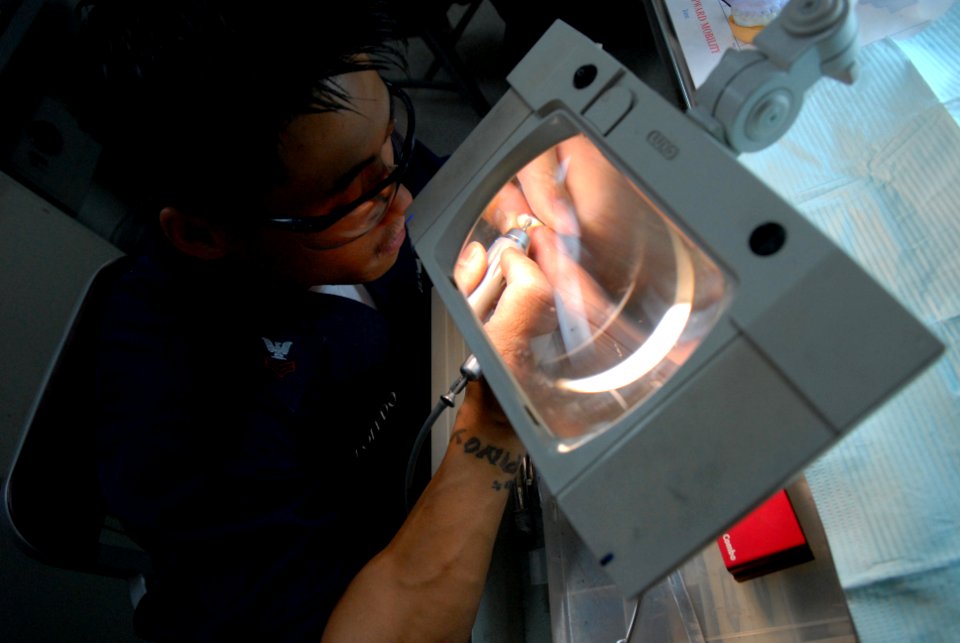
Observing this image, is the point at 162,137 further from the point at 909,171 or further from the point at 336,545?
the point at 909,171

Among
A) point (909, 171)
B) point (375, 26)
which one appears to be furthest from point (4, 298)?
point (909, 171)

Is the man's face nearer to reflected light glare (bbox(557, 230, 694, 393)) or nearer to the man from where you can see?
the man

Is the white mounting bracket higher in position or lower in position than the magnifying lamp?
higher

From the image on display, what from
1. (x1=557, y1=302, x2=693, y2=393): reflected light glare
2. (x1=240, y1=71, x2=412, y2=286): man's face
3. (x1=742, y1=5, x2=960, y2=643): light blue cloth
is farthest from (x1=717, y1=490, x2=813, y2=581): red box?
(x1=240, y1=71, x2=412, y2=286): man's face

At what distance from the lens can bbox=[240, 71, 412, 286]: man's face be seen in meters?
0.65

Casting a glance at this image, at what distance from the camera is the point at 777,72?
1.54ft

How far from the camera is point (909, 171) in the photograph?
2.43ft

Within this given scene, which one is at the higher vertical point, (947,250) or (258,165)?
(947,250)

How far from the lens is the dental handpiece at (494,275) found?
67 cm

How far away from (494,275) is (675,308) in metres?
0.21

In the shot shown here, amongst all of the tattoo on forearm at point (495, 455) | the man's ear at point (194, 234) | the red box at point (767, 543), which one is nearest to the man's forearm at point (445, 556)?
the tattoo on forearm at point (495, 455)

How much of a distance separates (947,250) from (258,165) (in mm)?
742

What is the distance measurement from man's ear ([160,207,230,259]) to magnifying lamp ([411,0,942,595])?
0.84ft

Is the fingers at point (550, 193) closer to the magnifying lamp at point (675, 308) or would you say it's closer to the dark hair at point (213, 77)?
the magnifying lamp at point (675, 308)
